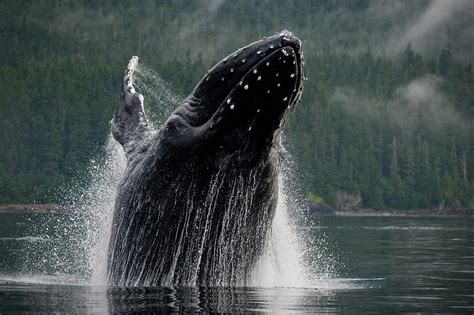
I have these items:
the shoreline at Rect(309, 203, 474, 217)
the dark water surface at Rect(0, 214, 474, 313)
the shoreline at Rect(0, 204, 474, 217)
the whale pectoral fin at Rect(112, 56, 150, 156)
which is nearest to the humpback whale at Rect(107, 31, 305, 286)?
the dark water surface at Rect(0, 214, 474, 313)

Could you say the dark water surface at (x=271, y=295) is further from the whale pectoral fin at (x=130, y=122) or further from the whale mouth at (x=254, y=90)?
the whale pectoral fin at (x=130, y=122)

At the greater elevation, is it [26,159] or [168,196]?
[26,159]

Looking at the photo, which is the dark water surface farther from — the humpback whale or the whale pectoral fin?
the whale pectoral fin

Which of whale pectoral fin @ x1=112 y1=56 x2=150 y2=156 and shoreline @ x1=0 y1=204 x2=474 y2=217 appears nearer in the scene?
whale pectoral fin @ x1=112 y1=56 x2=150 y2=156

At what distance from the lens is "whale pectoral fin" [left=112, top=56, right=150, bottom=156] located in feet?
49.4

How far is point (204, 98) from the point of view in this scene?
13.0 m

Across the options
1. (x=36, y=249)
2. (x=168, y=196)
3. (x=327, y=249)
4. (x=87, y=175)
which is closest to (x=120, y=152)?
(x=168, y=196)

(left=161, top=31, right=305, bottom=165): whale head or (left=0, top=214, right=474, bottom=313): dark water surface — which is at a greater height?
(left=161, top=31, right=305, bottom=165): whale head

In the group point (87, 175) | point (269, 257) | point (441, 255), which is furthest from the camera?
point (87, 175)

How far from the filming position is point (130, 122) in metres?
15.7

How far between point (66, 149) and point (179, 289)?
140352 millimetres

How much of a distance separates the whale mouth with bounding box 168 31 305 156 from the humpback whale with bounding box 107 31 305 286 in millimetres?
13

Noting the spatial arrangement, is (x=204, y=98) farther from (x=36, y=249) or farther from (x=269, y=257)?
(x=36, y=249)

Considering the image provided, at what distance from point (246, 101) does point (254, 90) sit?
0.18m
